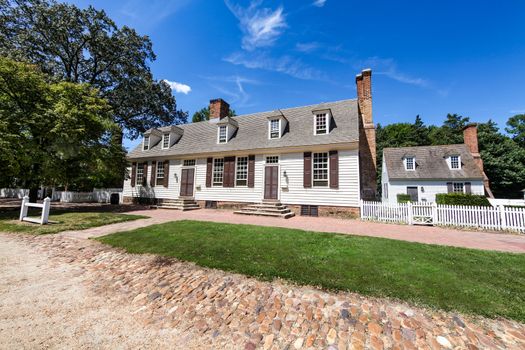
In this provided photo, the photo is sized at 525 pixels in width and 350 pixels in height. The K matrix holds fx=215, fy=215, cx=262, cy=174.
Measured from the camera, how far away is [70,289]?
386cm

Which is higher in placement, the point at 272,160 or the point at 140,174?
the point at 272,160

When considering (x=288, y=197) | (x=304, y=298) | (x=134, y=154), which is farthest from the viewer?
(x=134, y=154)

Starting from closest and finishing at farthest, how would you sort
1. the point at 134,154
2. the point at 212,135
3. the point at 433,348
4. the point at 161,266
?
1. the point at 433,348
2. the point at 161,266
3. the point at 212,135
4. the point at 134,154

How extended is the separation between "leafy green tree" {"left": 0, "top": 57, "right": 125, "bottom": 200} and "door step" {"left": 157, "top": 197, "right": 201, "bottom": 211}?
4589 millimetres

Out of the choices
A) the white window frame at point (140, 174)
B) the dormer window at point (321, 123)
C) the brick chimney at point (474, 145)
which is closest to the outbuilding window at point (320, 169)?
the dormer window at point (321, 123)

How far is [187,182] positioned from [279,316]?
588 inches

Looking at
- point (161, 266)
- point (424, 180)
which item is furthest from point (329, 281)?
point (424, 180)

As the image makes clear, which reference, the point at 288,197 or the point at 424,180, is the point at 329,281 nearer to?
the point at 288,197

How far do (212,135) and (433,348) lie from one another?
16893mm

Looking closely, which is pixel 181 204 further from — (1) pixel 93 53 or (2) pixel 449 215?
(1) pixel 93 53

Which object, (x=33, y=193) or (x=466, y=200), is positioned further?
(x=33, y=193)

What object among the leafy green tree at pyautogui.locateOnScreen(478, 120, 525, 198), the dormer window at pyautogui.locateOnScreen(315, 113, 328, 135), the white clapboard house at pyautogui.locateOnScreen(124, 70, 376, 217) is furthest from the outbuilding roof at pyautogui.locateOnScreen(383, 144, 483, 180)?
the dormer window at pyautogui.locateOnScreen(315, 113, 328, 135)

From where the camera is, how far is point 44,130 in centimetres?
1232

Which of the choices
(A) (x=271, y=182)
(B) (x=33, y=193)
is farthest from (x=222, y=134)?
(B) (x=33, y=193)
